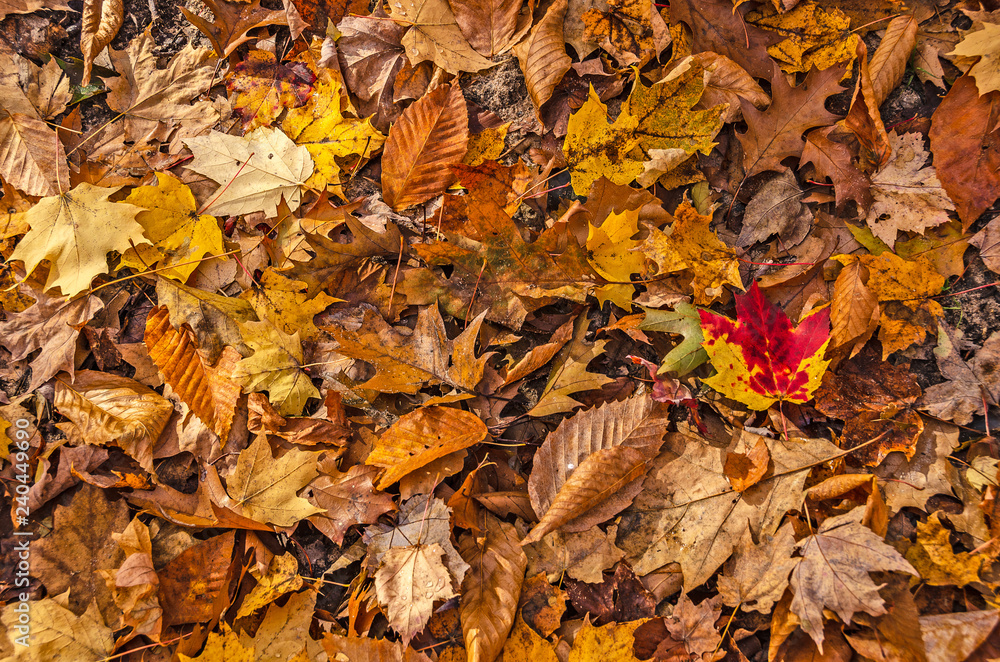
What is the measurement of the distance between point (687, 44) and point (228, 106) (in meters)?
1.70

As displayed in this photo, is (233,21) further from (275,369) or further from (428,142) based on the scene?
(275,369)

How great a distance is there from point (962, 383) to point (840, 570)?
2.36 ft

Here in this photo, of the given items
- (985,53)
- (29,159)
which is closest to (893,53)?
(985,53)

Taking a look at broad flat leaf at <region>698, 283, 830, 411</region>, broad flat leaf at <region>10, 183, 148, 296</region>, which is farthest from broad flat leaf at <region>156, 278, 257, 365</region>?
broad flat leaf at <region>698, 283, 830, 411</region>

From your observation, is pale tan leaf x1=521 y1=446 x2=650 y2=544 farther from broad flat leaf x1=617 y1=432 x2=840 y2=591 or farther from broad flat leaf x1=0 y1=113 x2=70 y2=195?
broad flat leaf x1=0 y1=113 x2=70 y2=195

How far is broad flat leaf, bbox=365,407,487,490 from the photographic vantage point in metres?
1.61

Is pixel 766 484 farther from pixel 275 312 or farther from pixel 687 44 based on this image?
pixel 275 312

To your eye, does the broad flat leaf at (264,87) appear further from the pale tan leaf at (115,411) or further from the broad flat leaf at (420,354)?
the pale tan leaf at (115,411)

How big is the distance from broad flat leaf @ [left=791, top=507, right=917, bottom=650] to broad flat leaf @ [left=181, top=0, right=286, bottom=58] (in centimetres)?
255

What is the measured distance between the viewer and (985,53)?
1.57 m

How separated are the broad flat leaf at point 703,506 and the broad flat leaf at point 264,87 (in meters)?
1.84

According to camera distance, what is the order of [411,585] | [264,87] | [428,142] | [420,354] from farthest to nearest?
[264,87], [428,142], [420,354], [411,585]

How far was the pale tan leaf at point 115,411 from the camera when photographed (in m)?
1.76

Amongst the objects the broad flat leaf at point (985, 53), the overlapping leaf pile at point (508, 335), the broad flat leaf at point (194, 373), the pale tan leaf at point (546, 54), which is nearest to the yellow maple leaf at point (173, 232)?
the overlapping leaf pile at point (508, 335)
